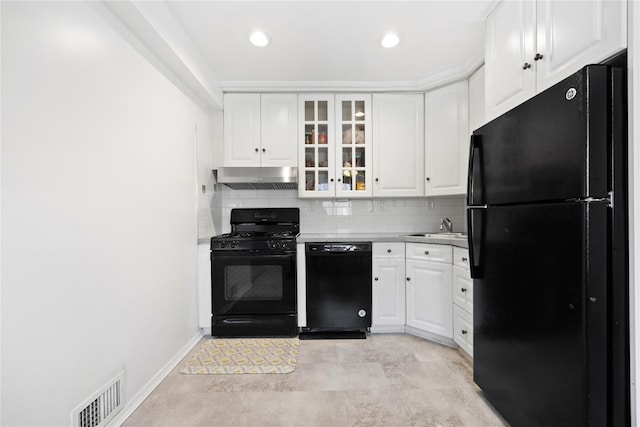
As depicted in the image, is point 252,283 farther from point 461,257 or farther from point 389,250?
point 461,257

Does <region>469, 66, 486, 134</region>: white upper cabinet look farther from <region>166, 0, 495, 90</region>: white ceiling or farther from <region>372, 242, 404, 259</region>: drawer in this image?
<region>372, 242, 404, 259</region>: drawer

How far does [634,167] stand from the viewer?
3.45 ft

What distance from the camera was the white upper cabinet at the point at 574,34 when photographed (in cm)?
109

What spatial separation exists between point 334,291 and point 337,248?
39cm

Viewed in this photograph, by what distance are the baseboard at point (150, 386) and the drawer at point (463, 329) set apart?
2.12m

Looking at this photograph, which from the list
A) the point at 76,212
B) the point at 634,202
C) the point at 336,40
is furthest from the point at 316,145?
the point at 634,202

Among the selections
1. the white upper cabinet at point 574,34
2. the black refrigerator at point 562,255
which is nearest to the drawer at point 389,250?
the black refrigerator at point 562,255

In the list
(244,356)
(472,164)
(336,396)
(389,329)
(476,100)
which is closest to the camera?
(472,164)

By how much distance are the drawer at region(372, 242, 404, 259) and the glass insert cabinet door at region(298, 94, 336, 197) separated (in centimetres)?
71

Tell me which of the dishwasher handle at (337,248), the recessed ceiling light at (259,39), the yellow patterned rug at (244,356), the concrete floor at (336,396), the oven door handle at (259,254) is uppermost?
the recessed ceiling light at (259,39)

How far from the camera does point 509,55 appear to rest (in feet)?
5.58

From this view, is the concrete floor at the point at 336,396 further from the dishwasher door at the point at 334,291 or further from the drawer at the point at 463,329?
the dishwasher door at the point at 334,291

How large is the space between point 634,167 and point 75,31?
7.24 ft

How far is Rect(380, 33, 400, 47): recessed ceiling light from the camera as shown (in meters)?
2.26
